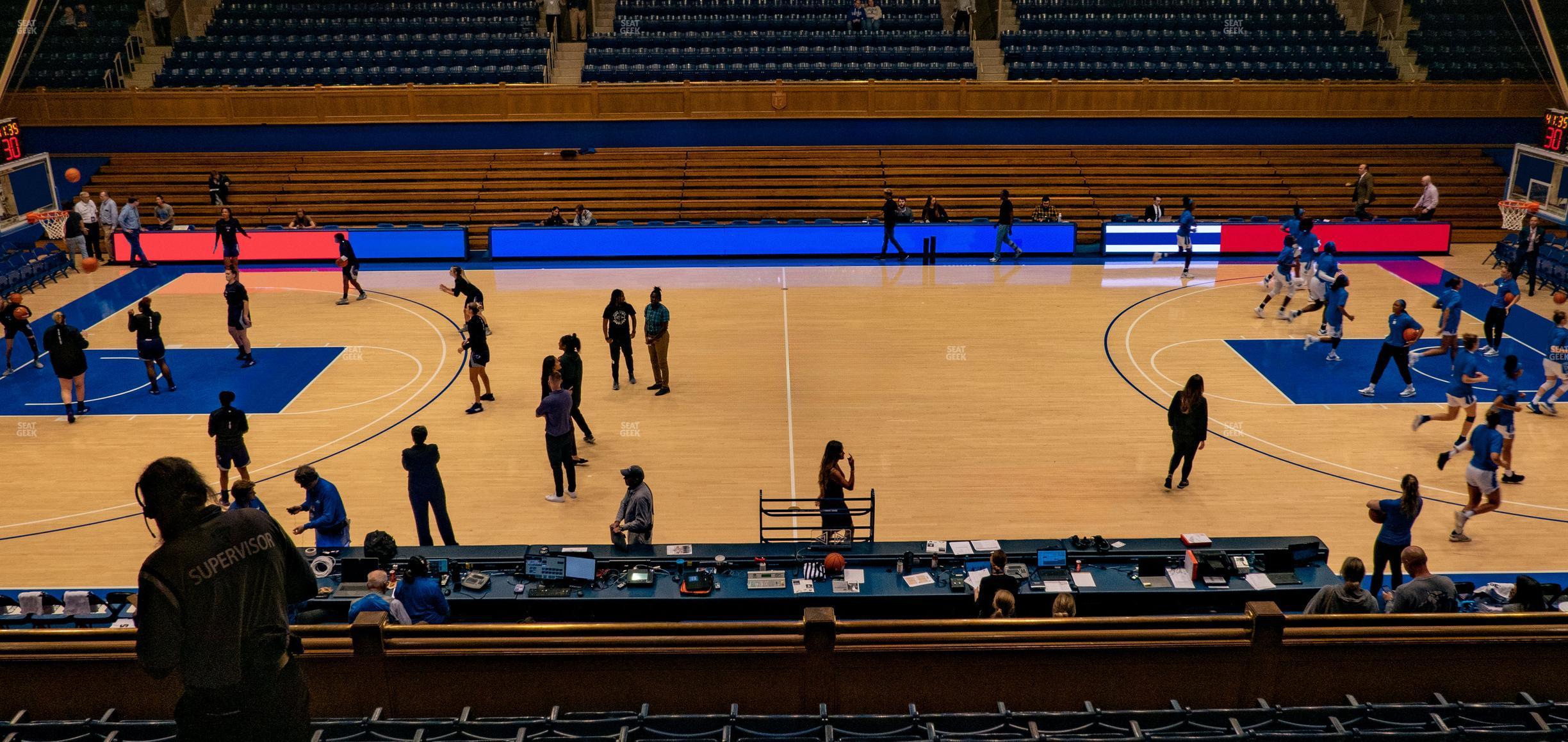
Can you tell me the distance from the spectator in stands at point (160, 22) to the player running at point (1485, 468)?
33.1 meters

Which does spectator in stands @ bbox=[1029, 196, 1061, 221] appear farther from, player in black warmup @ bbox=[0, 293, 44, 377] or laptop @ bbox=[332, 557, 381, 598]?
player in black warmup @ bbox=[0, 293, 44, 377]

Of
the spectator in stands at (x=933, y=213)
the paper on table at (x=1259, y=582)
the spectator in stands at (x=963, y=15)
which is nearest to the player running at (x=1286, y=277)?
the spectator in stands at (x=933, y=213)

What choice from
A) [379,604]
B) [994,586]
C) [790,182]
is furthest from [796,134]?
[379,604]

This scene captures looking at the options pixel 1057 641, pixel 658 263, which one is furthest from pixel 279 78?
pixel 1057 641

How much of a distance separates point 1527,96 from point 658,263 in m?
23.1

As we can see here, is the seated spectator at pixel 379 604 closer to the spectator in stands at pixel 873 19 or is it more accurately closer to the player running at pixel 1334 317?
the player running at pixel 1334 317

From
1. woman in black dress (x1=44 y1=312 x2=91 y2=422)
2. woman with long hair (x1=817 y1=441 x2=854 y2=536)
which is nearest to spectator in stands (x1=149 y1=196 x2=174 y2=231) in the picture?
woman in black dress (x1=44 y1=312 x2=91 y2=422)

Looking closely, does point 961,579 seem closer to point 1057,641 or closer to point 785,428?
point 1057,641

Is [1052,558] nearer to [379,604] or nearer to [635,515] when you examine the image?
[635,515]

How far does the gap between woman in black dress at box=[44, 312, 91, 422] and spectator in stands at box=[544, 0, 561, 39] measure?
60.3 ft

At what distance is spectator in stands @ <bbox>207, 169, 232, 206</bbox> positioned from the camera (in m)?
27.0

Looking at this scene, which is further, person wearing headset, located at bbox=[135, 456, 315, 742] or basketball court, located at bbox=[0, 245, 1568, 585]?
basketball court, located at bbox=[0, 245, 1568, 585]

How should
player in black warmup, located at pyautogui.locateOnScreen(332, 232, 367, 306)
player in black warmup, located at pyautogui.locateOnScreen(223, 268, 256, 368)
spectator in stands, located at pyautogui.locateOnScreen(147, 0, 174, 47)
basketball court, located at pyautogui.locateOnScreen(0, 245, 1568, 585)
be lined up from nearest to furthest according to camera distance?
basketball court, located at pyautogui.locateOnScreen(0, 245, 1568, 585) → player in black warmup, located at pyautogui.locateOnScreen(223, 268, 256, 368) → player in black warmup, located at pyautogui.locateOnScreen(332, 232, 367, 306) → spectator in stands, located at pyautogui.locateOnScreen(147, 0, 174, 47)

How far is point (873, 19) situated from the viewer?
104 ft
